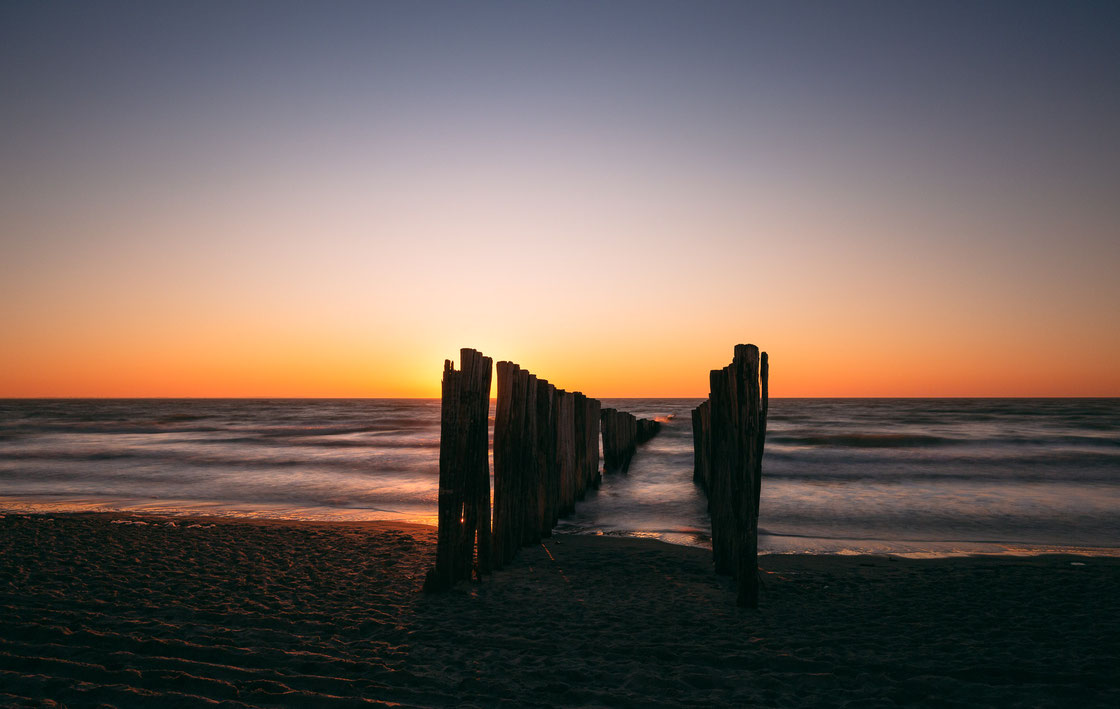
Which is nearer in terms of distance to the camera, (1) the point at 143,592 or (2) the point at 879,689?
(2) the point at 879,689

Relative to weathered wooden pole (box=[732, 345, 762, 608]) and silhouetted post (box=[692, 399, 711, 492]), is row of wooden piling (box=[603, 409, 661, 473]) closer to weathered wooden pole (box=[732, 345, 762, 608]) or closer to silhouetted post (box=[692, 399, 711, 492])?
silhouetted post (box=[692, 399, 711, 492])

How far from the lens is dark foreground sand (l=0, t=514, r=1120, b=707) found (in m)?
3.47

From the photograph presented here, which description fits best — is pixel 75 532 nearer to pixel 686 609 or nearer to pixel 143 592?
pixel 143 592

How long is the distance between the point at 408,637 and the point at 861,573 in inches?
178

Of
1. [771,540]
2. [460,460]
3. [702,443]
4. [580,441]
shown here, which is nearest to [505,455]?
[460,460]

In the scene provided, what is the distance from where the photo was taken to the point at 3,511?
984 cm

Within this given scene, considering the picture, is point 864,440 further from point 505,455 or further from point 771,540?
point 505,455

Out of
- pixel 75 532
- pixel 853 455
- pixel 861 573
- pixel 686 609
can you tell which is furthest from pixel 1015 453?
pixel 75 532

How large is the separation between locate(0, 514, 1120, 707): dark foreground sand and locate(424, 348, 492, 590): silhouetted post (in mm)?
297

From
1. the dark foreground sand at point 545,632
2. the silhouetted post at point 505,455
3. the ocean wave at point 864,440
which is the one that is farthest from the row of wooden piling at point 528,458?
the ocean wave at point 864,440

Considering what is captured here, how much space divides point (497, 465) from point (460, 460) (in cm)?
88

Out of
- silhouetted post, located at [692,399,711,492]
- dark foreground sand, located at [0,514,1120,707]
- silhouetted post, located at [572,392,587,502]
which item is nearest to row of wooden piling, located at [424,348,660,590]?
dark foreground sand, located at [0,514,1120,707]

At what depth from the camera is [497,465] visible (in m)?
6.12

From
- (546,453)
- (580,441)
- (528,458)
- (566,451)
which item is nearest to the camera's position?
(528,458)
